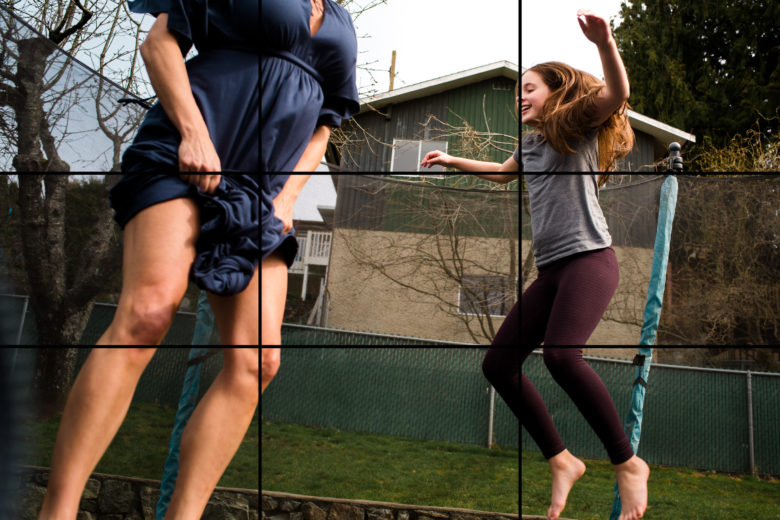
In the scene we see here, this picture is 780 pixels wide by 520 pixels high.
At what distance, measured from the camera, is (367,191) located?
57.9 inches

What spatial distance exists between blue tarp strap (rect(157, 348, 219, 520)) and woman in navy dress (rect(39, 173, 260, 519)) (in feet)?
1.28

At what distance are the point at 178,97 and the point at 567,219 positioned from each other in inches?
20.1

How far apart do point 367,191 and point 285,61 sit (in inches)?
28.5

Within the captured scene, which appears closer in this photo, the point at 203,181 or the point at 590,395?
the point at 203,181

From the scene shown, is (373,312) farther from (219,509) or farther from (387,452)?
(219,509)

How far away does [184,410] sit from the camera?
1.10 metres

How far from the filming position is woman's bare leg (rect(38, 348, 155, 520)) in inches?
22.8

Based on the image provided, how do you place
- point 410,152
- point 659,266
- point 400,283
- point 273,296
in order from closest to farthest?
1. point 273,296
2. point 659,266
3. point 400,283
4. point 410,152

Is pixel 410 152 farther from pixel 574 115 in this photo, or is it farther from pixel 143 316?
pixel 143 316

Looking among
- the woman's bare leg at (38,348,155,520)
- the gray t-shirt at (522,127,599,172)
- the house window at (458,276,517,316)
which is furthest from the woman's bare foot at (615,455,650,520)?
the woman's bare leg at (38,348,155,520)

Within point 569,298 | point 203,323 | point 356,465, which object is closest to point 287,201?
point 569,298

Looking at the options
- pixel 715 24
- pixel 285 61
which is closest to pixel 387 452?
pixel 285 61

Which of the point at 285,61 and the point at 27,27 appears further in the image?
the point at 27,27

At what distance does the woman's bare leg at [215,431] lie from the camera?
2.07ft
